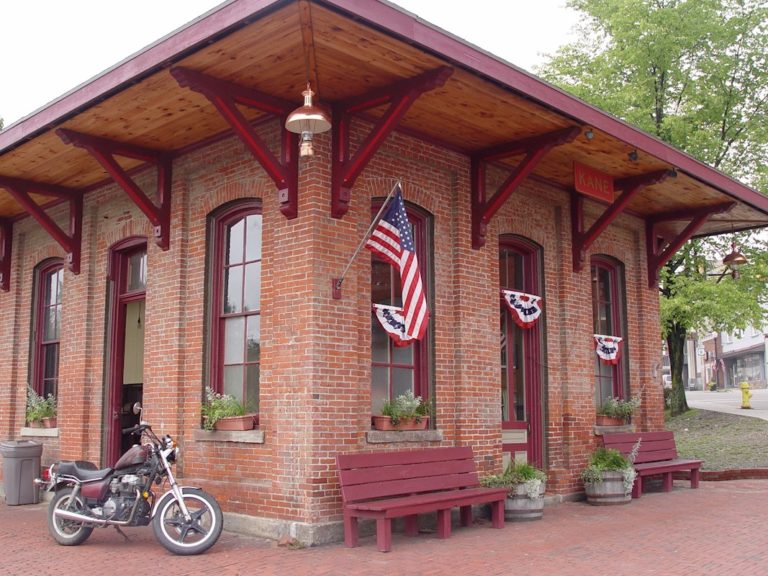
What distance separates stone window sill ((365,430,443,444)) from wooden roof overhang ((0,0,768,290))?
2383 millimetres

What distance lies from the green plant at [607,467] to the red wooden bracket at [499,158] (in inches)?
132

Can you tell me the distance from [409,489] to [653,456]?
5.31 m

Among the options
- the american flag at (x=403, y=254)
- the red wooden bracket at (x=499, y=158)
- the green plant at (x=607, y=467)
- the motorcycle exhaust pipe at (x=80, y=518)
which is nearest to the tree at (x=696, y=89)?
the green plant at (x=607, y=467)

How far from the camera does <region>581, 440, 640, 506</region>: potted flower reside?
429 inches

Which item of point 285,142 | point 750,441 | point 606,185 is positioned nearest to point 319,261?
point 285,142

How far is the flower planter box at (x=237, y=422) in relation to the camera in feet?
29.5

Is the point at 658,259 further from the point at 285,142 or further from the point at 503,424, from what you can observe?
the point at 285,142

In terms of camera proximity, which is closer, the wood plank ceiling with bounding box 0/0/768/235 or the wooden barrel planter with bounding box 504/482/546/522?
the wood plank ceiling with bounding box 0/0/768/235

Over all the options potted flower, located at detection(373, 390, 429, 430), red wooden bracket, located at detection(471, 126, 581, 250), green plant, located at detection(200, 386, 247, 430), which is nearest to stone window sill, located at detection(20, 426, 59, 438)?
green plant, located at detection(200, 386, 247, 430)

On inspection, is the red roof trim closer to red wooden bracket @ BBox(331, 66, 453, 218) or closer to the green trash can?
red wooden bracket @ BBox(331, 66, 453, 218)

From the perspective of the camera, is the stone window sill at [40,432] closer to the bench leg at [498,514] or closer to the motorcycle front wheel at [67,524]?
the motorcycle front wheel at [67,524]

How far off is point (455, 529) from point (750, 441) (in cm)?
1115

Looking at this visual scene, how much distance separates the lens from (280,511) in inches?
331

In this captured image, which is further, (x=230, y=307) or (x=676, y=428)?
(x=676, y=428)
